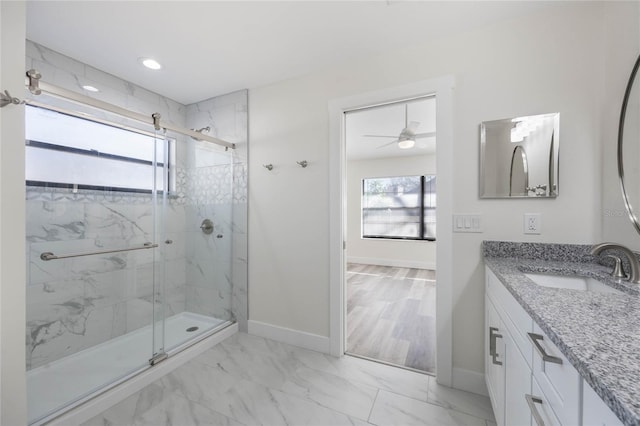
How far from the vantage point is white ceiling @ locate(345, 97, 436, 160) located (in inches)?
126

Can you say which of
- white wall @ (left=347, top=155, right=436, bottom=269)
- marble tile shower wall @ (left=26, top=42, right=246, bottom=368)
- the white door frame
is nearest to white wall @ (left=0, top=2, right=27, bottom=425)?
marble tile shower wall @ (left=26, top=42, right=246, bottom=368)

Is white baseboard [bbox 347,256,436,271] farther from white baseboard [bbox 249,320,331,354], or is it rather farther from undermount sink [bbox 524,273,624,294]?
undermount sink [bbox 524,273,624,294]

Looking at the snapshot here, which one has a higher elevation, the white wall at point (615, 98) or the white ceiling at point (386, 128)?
the white ceiling at point (386, 128)

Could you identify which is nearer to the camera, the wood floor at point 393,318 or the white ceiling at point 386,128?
the wood floor at point 393,318

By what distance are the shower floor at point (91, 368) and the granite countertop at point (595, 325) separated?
7.84 feet

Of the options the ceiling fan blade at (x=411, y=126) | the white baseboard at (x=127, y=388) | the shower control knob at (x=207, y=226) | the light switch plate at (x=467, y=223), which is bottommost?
the white baseboard at (x=127, y=388)

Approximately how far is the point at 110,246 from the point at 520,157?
3.27 m

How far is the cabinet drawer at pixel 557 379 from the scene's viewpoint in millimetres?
614

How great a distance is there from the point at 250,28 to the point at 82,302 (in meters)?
2.56

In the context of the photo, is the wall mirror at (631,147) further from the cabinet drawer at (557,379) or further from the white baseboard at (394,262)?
the white baseboard at (394,262)

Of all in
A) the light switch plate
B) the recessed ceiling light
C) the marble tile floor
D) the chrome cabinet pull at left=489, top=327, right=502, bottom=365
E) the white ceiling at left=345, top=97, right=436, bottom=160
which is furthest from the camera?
the white ceiling at left=345, top=97, right=436, bottom=160

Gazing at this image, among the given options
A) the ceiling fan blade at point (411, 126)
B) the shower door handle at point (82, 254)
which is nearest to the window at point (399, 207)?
the ceiling fan blade at point (411, 126)

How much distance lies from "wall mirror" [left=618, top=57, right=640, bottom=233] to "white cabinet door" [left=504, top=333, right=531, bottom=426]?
88 cm

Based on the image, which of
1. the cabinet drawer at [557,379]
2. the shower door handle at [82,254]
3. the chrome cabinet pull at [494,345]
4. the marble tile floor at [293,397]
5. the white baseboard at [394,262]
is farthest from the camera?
the white baseboard at [394,262]
